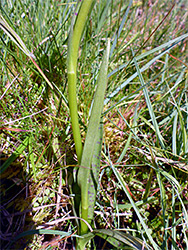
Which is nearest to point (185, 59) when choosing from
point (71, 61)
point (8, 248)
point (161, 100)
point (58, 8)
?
point (161, 100)

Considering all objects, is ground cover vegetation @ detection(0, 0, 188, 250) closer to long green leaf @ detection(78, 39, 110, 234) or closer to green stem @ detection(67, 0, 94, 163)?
long green leaf @ detection(78, 39, 110, 234)

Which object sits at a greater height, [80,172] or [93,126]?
[93,126]

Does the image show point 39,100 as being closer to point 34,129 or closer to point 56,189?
point 34,129

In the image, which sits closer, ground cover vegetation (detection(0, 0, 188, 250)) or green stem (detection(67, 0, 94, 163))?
green stem (detection(67, 0, 94, 163))

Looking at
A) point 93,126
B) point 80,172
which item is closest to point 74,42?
point 93,126

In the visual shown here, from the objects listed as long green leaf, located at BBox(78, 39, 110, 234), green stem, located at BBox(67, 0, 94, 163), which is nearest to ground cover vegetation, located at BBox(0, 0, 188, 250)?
long green leaf, located at BBox(78, 39, 110, 234)

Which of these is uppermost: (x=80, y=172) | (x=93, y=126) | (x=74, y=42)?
(x=74, y=42)

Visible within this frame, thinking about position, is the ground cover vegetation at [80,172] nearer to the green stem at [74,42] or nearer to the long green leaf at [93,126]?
the long green leaf at [93,126]

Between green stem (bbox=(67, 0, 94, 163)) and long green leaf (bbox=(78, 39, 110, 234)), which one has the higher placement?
green stem (bbox=(67, 0, 94, 163))

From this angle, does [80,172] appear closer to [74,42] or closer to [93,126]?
[93,126]

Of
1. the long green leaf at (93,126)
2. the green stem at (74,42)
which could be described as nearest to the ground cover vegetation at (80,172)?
the long green leaf at (93,126)

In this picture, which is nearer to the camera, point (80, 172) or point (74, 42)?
point (74, 42)
